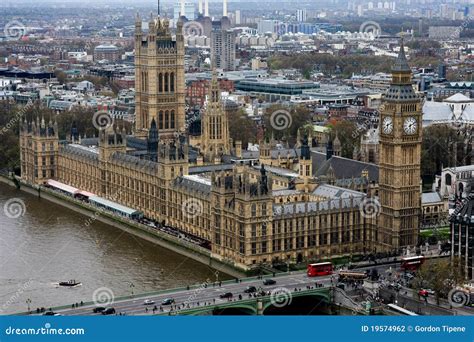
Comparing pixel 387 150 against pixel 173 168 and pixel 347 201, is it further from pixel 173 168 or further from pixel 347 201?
pixel 173 168

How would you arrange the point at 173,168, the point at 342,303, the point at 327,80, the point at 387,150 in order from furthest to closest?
the point at 327,80 < the point at 173,168 < the point at 387,150 < the point at 342,303

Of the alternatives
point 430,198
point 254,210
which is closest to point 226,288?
point 254,210

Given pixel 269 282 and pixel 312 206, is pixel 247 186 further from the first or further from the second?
pixel 269 282

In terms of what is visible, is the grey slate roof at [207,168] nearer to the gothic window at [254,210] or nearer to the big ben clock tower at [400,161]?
the gothic window at [254,210]

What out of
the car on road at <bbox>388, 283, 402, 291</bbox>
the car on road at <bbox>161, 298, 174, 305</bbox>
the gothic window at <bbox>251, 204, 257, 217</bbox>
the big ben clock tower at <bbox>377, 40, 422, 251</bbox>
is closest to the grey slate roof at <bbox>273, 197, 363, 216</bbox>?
the gothic window at <bbox>251, 204, 257, 217</bbox>

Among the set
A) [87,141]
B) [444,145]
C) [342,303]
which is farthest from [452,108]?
[342,303]
